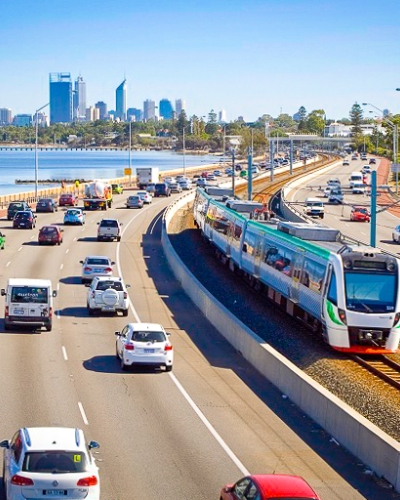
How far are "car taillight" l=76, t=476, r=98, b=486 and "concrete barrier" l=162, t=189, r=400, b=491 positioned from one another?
19.1 feet

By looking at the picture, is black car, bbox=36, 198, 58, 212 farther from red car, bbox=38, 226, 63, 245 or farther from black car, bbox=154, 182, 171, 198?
black car, bbox=154, 182, 171, 198

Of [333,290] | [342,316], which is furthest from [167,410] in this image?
[333,290]

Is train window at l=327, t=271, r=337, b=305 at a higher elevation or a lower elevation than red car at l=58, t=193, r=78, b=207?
higher

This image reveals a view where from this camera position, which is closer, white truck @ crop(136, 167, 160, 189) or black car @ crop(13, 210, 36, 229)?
black car @ crop(13, 210, 36, 229)

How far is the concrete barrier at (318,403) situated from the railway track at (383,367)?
241cm

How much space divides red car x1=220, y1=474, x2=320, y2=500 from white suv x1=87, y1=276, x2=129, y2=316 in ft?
76.0

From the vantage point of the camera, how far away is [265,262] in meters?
39.0

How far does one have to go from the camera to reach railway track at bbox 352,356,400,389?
2576 cm

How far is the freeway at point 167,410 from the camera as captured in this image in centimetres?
1817

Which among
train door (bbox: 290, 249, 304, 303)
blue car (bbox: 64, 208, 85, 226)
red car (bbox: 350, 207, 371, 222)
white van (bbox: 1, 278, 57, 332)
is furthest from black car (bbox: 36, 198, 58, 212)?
train door (bbox: 290, 249, 304, 303)

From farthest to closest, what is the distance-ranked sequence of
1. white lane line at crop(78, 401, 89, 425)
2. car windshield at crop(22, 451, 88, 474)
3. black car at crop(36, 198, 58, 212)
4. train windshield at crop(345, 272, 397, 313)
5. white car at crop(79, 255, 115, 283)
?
black car at crop(36, 198, 58, 212)
white car at crop(79, 255, 115, 283)
train windshield at crop(345, 272, 397, 313)
white lane line at crop(78, 401, 89, 425)
car windshield at crop(22, 451, 88, 474)

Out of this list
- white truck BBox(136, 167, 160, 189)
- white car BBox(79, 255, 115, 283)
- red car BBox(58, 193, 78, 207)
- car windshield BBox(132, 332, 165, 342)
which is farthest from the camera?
white truck BBox(136, 167, 160, 189)

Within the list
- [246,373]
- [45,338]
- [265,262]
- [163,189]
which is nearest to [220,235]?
[265,262]

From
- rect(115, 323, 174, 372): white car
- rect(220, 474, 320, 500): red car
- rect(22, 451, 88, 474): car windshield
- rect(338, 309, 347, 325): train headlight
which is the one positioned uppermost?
rect(22, 451, 88, 474): car windshield
